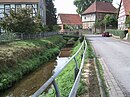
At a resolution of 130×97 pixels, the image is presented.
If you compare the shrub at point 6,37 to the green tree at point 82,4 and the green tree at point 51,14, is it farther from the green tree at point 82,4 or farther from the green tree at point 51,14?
the green tree at point 82,4

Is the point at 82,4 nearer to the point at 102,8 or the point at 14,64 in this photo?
the point at 102,8

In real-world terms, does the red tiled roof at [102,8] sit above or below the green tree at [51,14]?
above

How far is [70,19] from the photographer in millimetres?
91562

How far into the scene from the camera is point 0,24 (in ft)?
95.6

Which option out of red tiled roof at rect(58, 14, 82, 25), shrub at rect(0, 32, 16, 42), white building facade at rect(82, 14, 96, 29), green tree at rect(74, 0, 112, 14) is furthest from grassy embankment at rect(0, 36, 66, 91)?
green tree at rect(74, 0, 112, 14)

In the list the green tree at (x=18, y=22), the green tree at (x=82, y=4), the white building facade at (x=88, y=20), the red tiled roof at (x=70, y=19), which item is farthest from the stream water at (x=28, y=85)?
the green tree at (x=82, y=4)

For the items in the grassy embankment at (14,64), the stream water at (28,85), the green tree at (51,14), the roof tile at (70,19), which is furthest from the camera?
the roof tile at (70,19)

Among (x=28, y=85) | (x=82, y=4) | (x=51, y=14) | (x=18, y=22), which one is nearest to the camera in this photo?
(x=28, y=85)

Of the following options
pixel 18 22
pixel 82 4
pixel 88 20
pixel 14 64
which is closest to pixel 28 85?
pixel 14 64

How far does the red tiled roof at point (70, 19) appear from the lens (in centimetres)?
8969

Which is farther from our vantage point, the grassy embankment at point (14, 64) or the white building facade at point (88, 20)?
the white building facade at point (88, 20)

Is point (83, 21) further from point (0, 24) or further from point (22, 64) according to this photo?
point (22, 64)

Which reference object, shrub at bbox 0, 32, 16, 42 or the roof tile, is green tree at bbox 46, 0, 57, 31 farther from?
shrub at bbox 0, 32, 16, 42

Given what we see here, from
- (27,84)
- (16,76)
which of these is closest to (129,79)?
(27,84)
